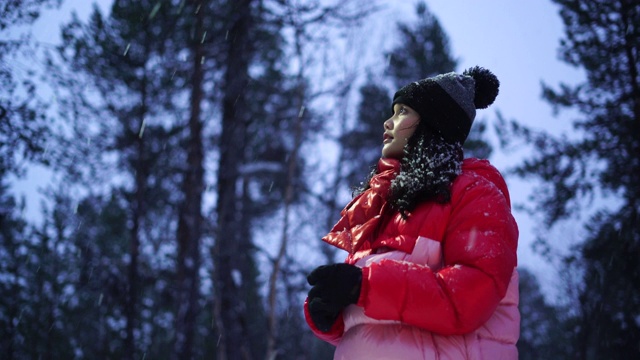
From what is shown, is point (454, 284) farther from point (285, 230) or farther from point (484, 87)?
point (285, 230)

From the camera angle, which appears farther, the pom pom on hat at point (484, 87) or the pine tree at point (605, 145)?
the pine tree at point (605, 145)

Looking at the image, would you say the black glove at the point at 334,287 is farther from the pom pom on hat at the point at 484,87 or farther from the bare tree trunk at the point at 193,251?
the bare tree trunk at the point at 193,251

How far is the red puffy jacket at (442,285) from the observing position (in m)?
1.75

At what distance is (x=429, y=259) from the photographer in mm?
1898

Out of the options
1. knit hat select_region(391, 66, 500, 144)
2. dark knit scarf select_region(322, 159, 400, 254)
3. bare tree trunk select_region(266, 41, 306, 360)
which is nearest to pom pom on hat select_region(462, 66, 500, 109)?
knit hat select_region(391, 66, 500, 144)

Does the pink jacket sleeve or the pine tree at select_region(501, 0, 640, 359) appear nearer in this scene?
the pink jacket sleeve

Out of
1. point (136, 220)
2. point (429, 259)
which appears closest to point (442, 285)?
point (429, 259)

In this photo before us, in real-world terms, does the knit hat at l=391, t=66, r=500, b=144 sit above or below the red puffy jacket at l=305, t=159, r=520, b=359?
above

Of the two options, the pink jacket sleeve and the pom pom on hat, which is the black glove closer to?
the pink jacket sleeve

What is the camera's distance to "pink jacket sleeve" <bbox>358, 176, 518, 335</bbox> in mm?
1745

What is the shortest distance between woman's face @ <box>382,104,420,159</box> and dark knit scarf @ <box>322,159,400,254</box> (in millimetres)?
87

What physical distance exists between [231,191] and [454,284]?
260 inches

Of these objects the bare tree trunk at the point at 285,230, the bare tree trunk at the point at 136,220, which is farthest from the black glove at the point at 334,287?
the bare tree trunk at the point at 136,220

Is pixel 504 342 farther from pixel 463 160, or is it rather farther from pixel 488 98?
pixel 488 98
